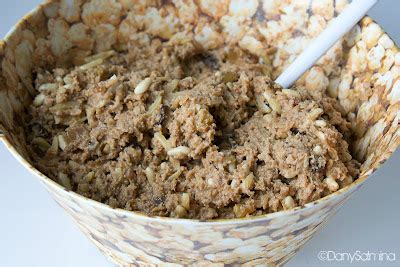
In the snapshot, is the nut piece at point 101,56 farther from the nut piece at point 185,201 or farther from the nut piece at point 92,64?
the nut piece at point 185,201

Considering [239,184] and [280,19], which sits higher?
[280,19]

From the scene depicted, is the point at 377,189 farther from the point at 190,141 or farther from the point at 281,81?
the point at 190,141

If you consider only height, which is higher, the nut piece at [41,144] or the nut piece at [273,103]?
the nut piece at [273,103]

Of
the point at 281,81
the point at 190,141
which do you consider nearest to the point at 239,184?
the point at 190,141

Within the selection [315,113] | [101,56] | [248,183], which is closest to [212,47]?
[101,56]

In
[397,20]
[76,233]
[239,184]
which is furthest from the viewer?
[397,20]

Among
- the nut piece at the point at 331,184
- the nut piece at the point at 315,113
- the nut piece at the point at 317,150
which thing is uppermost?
the nut piece at the point at 315,113

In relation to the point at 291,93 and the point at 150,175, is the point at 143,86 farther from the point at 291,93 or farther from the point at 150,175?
the point at 291,93

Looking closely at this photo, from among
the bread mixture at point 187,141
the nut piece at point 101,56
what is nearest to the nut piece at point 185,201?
the bread mixture at point 187,141
